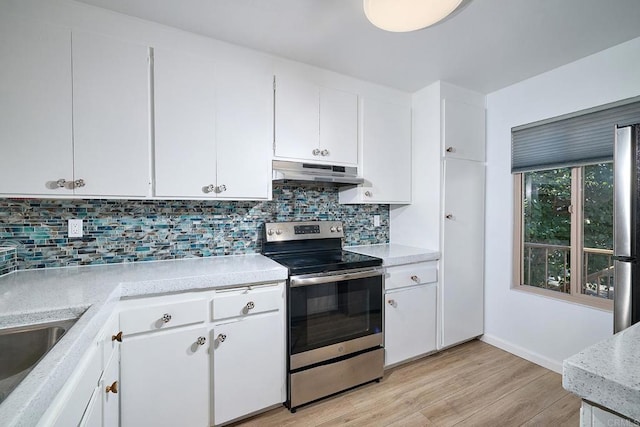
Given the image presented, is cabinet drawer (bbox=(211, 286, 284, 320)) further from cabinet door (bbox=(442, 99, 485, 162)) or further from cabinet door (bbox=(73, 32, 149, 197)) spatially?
cabinet door (bbox=(442, 99, 485, 162))

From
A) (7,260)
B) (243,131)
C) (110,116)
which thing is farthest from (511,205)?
(7,260)

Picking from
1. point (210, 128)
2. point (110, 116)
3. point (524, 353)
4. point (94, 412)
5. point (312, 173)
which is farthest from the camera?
point (524, 353)

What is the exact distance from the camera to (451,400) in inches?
77.9

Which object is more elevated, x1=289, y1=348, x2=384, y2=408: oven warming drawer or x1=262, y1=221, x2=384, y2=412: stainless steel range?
x1=262, y1=221, x2=384, y2=412: stainless steel range

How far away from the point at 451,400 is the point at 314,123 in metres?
2.21

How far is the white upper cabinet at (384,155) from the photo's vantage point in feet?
8.12

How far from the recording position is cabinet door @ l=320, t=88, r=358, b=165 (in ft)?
7.43

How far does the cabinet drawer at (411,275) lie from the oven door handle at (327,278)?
0.15 m

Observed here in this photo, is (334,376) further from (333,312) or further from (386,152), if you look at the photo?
(386,152)

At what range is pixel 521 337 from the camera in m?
2.53

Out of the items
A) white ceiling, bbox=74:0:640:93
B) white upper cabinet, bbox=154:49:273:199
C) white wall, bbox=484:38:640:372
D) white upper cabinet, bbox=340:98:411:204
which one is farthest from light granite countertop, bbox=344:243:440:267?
white ceiling, bbox=74:0:640:93

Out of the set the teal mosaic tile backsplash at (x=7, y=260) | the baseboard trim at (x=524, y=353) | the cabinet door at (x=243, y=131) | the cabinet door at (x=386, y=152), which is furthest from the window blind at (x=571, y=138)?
the teal mosaic tile backsplash at (x=7, y=260)

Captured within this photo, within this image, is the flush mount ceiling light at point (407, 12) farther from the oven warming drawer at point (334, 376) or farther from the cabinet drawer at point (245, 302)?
the oven warming drawer at point (334, 376)

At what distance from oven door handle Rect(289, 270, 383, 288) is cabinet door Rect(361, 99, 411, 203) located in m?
0.67
